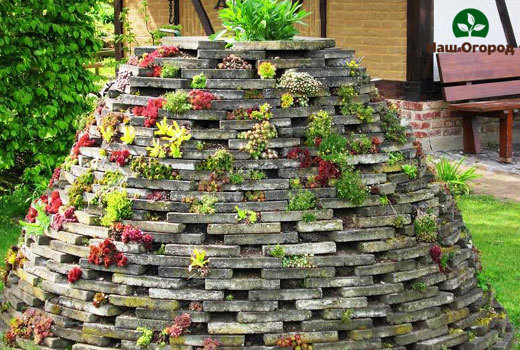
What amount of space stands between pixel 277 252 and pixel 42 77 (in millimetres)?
5976

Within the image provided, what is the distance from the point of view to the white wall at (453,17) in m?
15.1

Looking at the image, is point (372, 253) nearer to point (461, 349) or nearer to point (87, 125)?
point (461, 349)

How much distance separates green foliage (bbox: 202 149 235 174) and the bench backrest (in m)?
8.69

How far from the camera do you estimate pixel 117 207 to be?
6.39 meters

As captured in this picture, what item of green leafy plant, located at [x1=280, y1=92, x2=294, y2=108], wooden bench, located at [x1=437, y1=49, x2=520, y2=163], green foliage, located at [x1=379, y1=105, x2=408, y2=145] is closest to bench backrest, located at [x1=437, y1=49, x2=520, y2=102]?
wooden bench, located at [x1=437, y1=49, x2=520, y2=163]

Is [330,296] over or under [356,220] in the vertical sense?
under

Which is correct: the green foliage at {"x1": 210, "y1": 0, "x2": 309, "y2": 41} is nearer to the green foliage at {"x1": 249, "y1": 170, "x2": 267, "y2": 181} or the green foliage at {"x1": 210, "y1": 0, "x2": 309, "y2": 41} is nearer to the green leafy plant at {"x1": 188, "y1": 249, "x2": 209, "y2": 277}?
the green foliage at {"x1": 249, "y1": 170, "x2": 267, "y2": 181}

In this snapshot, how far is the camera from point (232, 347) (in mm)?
6059

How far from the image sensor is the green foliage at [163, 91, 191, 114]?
6.51 m

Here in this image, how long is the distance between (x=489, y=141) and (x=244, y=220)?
10.3 metres

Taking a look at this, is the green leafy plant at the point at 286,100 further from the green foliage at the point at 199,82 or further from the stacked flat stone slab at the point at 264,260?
the green foliage at the point at 199,82

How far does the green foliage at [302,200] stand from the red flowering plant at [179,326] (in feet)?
3.14

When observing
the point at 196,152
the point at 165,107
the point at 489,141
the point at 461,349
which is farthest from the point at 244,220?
the point at 489,141

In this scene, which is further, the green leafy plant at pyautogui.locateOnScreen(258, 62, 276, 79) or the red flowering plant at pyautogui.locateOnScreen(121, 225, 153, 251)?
the green leafy plant at pyautogui.locateOnScreen(258, 62, 276, 79)
